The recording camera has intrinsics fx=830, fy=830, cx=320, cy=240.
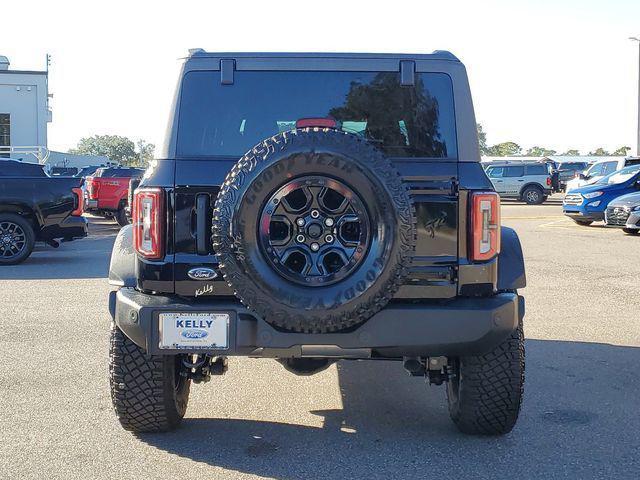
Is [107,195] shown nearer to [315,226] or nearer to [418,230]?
[418,230]

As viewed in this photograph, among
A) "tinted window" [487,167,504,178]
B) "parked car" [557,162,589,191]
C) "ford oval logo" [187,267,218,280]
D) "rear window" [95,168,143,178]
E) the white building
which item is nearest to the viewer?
"ford oval logo" [187,267,218,280]

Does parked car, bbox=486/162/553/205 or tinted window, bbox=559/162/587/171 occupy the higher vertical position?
tinted window, bbox=559/162/587/171

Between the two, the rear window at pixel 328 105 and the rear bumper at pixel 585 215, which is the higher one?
the rear window at pixel 328 105

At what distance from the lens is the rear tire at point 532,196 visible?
34.1m

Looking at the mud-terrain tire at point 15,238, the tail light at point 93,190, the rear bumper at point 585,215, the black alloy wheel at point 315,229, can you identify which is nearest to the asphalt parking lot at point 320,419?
the black alloy wheel at point 315,229

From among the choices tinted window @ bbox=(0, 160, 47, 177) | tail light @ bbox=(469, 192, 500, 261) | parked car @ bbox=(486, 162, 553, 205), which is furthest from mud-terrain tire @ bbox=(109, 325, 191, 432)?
parked car @ bbox=(486, 162, 553, 205)

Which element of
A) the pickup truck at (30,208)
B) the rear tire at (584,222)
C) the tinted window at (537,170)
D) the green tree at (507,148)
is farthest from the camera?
the green tree at (507,148)

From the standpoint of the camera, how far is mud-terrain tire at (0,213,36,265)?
12641 mm

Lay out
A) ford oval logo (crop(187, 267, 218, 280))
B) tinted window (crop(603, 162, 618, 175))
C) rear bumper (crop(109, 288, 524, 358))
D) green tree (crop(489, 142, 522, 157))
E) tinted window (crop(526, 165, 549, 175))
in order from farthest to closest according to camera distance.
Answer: green tree (crop(489, 142, 522, 157)) < tinted window (crop(526, 165, 549, 175)) < tinted window (crop(603, 162, 618, 175)) < ford oval logo (crop(187, 267, 218, 280)) < rear bumper (crop(109, 288, 524, 358))

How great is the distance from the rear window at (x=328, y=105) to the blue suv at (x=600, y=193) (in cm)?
1654

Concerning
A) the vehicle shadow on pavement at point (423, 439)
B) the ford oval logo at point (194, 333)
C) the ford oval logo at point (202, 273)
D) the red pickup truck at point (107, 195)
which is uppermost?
the red pickup truck at point (107, 195)

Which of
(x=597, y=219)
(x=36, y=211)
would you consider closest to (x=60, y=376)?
(x=36, y=211)

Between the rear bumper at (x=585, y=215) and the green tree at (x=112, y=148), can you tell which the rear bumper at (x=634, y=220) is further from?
the green tree at (x=112, y=148)

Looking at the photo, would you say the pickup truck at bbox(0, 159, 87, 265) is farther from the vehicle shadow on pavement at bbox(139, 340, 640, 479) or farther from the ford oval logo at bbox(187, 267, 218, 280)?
the ford oval logo at bbox(187, 267, 218, 280)
